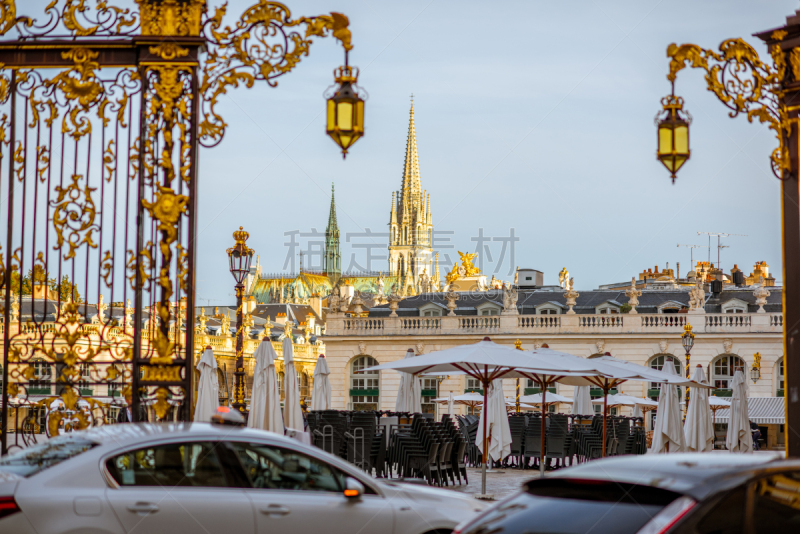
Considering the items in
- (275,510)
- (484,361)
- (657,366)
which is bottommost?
(657,366)

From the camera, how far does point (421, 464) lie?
15477 millimetres

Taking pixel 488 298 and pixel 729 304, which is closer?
pixel 729 304

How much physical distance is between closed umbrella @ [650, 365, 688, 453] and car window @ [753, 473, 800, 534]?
15536 millimetres

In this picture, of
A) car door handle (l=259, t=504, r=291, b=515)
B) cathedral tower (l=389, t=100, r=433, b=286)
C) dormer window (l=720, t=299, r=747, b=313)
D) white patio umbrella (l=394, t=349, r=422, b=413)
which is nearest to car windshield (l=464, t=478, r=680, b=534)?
car door handle (l=259, t=504, r=291, b=515)

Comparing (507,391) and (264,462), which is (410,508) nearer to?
(264,462)

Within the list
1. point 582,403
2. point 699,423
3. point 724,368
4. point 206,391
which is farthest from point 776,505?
point 724,368

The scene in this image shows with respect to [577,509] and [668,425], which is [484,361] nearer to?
[668,425]

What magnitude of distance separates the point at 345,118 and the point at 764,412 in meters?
34.8

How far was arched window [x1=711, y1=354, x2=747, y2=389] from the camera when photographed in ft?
157

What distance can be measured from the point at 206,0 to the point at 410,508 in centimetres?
490

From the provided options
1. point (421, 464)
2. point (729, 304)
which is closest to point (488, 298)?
point (729, 304)

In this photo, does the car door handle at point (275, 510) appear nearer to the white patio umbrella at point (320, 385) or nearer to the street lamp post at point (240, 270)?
the street lamp post at point (240, 270)

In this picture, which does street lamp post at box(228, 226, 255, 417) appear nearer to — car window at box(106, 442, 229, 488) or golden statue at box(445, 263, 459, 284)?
car window at box(106, 442, 229, 488)

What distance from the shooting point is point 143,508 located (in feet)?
19.9
